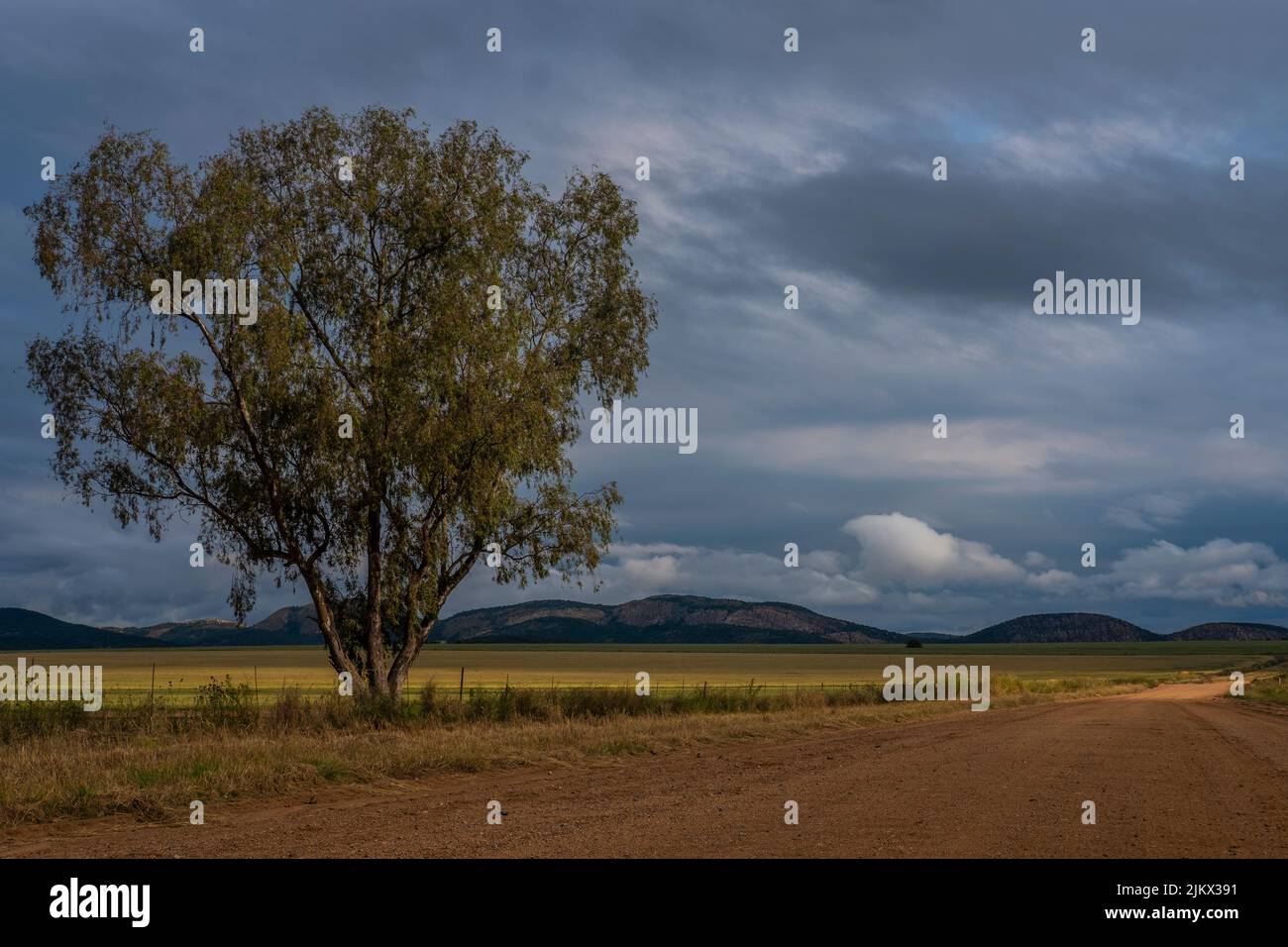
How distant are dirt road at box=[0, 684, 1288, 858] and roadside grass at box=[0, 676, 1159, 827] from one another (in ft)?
2.90

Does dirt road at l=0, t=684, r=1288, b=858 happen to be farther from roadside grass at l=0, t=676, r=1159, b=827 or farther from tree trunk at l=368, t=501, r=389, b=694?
tree trunk at l=368, t=501, r=389, b=694

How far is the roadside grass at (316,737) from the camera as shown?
50.0ft

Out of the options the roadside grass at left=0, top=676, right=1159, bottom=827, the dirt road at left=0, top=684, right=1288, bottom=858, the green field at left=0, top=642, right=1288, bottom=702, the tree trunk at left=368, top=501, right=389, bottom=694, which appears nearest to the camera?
the dirt road at left=0, top=684, right=1288, bottom=858

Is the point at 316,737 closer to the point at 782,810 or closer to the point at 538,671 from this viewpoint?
the point at 782,810

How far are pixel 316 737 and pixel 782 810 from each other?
12.4 metres

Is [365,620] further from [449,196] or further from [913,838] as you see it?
[913,838]

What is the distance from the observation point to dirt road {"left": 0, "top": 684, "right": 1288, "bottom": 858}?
11172 mm

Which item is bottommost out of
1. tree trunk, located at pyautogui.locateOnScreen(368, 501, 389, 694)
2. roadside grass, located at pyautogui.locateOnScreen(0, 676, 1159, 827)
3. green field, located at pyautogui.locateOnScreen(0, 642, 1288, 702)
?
green field, located at pyautogui.locateOnScreen(0, 642, 1288, 702)

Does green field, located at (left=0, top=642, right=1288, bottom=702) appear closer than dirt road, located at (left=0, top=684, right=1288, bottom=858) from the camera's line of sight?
No

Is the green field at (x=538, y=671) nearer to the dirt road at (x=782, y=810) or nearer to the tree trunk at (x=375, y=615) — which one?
the tree trunk at (x=375, y=615)

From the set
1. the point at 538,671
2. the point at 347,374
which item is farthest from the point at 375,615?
the point at 538,671

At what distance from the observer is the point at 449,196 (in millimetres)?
32406

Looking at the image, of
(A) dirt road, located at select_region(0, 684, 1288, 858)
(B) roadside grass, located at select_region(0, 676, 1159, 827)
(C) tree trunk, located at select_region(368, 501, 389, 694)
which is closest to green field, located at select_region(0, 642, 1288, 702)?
(C) tree trunk, located at select_region(368, 501, 389, 694)

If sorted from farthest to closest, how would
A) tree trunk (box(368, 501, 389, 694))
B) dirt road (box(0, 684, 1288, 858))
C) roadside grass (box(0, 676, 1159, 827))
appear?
tree trunk (box(368, 501, 389, 694)), roadside grass (box(0, 676, 1159, 827)), dirt road (box(0, 684, 1288, 858))
